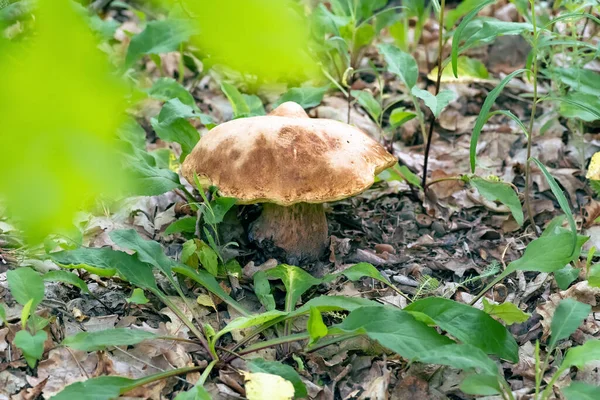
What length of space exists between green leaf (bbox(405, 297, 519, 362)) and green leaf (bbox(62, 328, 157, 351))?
1110 mm

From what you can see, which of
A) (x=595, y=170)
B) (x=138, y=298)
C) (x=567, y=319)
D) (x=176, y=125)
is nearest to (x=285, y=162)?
(x=138, y=298)

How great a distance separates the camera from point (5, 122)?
581 millimetres

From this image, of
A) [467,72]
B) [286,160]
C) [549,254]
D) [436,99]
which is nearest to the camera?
[549,254]

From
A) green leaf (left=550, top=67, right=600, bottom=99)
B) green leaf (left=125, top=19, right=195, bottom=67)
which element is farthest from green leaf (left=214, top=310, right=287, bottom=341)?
green leaf (left=550, top=67, right=600, bottom=99)

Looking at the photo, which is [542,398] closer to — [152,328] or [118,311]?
[152,328]

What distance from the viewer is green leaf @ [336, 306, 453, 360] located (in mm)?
2285

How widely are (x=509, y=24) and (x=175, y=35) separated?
196cm

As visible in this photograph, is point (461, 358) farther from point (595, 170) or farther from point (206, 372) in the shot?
point (595, 170)

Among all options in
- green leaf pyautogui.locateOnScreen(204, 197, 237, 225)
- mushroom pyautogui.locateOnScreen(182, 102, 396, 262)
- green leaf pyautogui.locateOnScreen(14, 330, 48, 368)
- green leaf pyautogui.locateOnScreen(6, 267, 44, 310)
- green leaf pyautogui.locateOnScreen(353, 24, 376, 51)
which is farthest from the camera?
green leaf pyautogui.locateOnScreen(353, 24, 376, 51)

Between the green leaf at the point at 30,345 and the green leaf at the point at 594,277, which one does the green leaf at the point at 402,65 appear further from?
the green leaf at the point at 30,345

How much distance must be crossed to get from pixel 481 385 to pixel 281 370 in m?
0.71

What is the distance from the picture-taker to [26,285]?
2.52 metres

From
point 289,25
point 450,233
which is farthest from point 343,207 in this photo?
point 289,25

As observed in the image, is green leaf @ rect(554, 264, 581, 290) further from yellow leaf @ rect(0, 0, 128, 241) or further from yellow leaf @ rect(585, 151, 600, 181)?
yellow leaf @ rect(0, 0, 128, 241)
